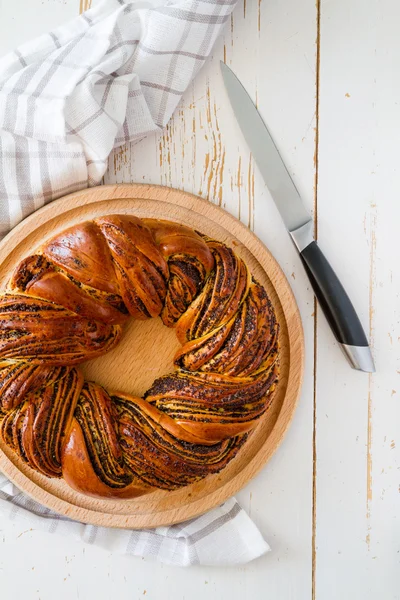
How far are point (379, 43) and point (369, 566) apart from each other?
1.29 metres

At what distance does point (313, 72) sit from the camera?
1.38 m

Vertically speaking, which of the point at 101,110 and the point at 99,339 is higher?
the point at 101,110

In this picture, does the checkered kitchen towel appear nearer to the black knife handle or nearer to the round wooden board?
the round wooden board

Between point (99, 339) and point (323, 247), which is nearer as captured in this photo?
point (99, 339)

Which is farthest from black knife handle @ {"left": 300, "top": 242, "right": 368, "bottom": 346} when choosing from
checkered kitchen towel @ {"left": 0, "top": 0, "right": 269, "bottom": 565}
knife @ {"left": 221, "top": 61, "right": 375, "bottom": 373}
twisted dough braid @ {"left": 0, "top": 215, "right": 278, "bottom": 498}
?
checkered kitchen towel @ {"left": 0, "top": 0, "right": 269, "bottom": 565}

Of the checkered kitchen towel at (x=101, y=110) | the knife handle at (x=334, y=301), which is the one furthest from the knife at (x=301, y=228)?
the checkered kitchen towel at (x=101, y=110)

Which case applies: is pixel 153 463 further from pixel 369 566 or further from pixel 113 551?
pixel 369 566

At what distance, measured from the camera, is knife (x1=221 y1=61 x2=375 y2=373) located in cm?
133

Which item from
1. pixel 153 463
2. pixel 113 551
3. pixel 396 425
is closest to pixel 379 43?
pixel 396 425

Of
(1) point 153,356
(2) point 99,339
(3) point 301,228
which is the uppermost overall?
(3) point 301,228

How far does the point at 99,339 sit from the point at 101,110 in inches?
20.3

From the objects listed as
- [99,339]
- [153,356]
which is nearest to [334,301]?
[153,356]

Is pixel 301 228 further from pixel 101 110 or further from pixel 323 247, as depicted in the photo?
pixel 101 110

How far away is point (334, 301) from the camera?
4.35 ft
